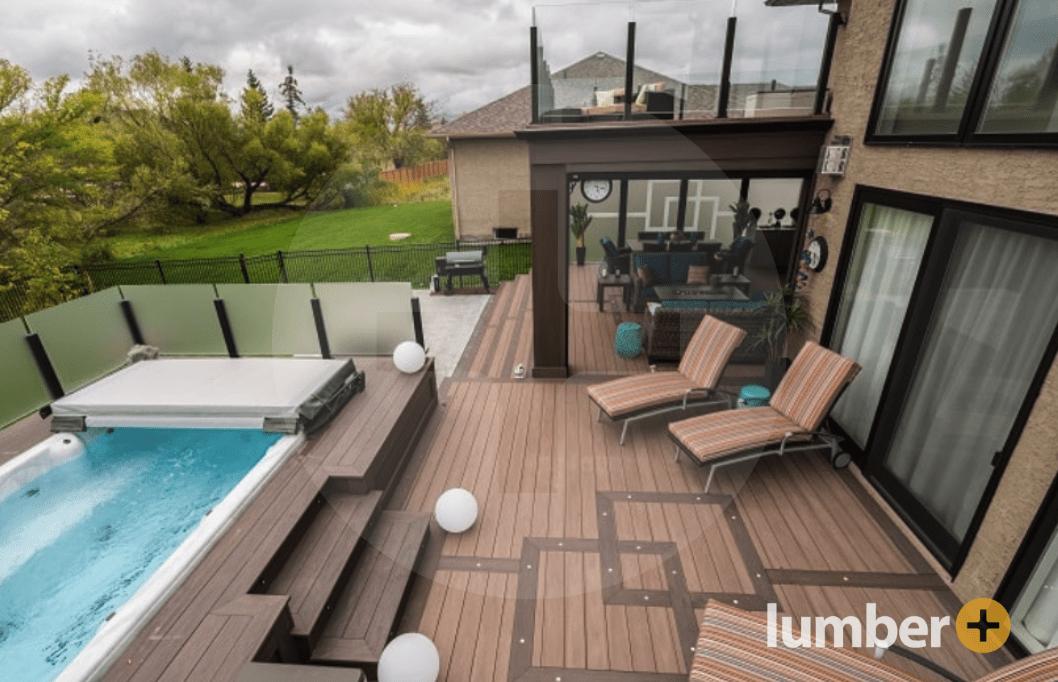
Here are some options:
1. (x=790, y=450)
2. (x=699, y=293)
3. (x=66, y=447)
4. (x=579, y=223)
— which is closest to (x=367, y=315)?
(x=66, y=447)

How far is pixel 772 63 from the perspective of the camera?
18.0 feet

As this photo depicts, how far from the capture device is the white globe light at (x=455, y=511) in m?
4.00

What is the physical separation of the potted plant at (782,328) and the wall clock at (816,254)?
0.55 metres

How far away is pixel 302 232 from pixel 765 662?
26398 millimetres

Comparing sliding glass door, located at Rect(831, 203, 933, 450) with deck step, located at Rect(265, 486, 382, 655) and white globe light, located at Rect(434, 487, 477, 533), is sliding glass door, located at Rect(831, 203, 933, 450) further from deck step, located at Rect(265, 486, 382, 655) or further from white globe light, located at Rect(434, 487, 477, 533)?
deck step, located at Rect(265, 486, 382, 655)

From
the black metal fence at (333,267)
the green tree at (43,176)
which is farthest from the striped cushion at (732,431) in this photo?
the green tree at (43,176)

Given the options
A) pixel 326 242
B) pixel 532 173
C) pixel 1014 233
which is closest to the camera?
pixel 1014 233

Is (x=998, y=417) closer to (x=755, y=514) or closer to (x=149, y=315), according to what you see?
(x=755, y=514)

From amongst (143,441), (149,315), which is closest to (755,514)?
(143,441)

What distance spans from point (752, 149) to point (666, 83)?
1.30 metres

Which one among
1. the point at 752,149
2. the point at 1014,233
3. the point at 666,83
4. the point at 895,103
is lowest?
the point at 1014,233

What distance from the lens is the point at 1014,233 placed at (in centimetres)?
310

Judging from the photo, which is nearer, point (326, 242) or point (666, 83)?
point (666, 83)

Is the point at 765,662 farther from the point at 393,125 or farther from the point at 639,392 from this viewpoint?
the point at 393,125
